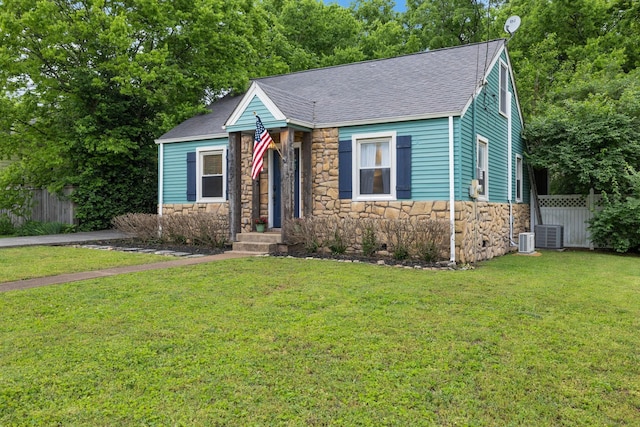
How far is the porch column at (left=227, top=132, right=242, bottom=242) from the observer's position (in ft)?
35.2

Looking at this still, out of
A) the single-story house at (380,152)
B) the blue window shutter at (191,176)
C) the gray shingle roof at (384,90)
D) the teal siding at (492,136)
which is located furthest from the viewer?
the blue window shutter at (191,176)

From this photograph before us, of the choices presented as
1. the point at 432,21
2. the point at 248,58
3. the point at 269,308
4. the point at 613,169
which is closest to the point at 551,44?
the point at 432,21

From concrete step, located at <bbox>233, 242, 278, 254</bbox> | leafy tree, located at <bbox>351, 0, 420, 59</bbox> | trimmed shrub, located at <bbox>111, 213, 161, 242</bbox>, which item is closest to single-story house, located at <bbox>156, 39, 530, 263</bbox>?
concrete step, located at <bbox>233, 242, 278, 254</bbox>

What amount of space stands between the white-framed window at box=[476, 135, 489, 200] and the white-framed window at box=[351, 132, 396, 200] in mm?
2133

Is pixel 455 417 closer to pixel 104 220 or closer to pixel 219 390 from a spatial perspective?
pixel 219 390

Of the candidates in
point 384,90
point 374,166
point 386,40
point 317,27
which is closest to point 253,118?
point 374,166

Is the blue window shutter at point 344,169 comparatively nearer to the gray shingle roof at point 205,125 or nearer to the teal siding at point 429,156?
the teal siding at point 429,156

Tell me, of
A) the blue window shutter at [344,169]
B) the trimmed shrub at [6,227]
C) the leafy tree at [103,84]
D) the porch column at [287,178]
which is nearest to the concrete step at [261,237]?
the porch column at [287,178]

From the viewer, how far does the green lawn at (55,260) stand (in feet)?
22.7

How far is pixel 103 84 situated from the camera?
14.1 meters

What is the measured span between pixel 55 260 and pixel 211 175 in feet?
15.3

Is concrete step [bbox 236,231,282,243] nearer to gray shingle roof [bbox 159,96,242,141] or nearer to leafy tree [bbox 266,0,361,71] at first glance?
gray shingle roof [bbox 159,96,242,141]

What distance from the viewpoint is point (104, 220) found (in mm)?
15414

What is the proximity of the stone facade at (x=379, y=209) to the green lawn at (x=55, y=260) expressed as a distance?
301cm
